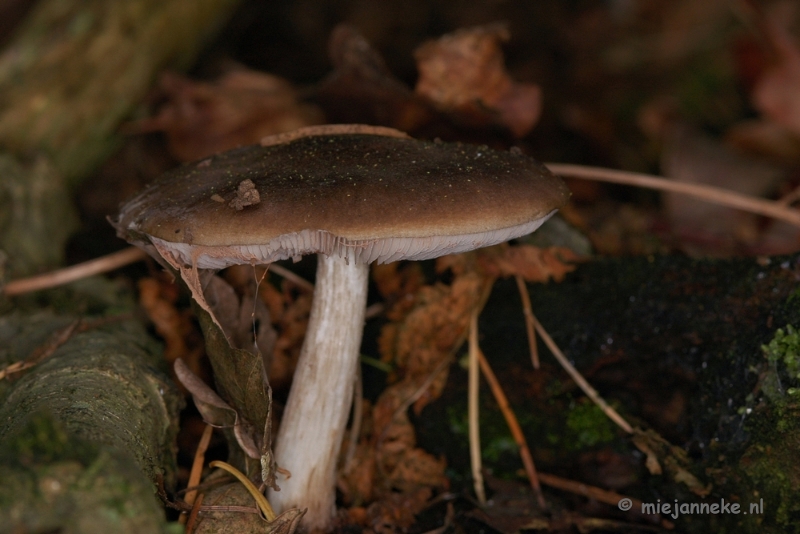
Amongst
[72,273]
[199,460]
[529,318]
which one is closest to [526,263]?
[529,318]

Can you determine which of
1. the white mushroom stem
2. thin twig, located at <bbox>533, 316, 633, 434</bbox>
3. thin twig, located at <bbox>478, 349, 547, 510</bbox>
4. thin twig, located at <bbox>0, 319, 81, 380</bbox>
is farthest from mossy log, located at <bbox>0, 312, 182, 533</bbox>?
thin twig, located at <bbox>533, 316, 633, 434</bbox>

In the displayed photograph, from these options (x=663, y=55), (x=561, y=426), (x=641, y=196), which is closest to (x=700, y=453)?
(x=561, y=426)

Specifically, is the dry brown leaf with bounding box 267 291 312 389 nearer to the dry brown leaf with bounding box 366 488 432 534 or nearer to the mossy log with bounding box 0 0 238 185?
the dry brown leaf with bounding box 366 488 432 534

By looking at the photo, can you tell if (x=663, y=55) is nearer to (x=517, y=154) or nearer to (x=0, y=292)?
(x=517, y=154)

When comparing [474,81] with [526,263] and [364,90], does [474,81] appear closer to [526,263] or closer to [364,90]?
[364,90]

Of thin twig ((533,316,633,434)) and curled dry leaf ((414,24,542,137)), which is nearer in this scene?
thin twig ((533,316,633,434))

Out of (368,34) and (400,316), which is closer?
(400,316)

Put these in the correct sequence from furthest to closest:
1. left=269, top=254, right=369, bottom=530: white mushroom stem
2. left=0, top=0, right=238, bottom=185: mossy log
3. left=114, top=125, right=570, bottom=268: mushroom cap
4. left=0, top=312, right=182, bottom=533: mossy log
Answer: left=0, top=0, right=238, bottom=185: mossy log < left=269, top=254, right=369, bottom=530: white mushroom stem < left=114, top=125, right=570, bottom=268: mushroom cap < left=0, top=312, right=182, bottom=533: mossy log
